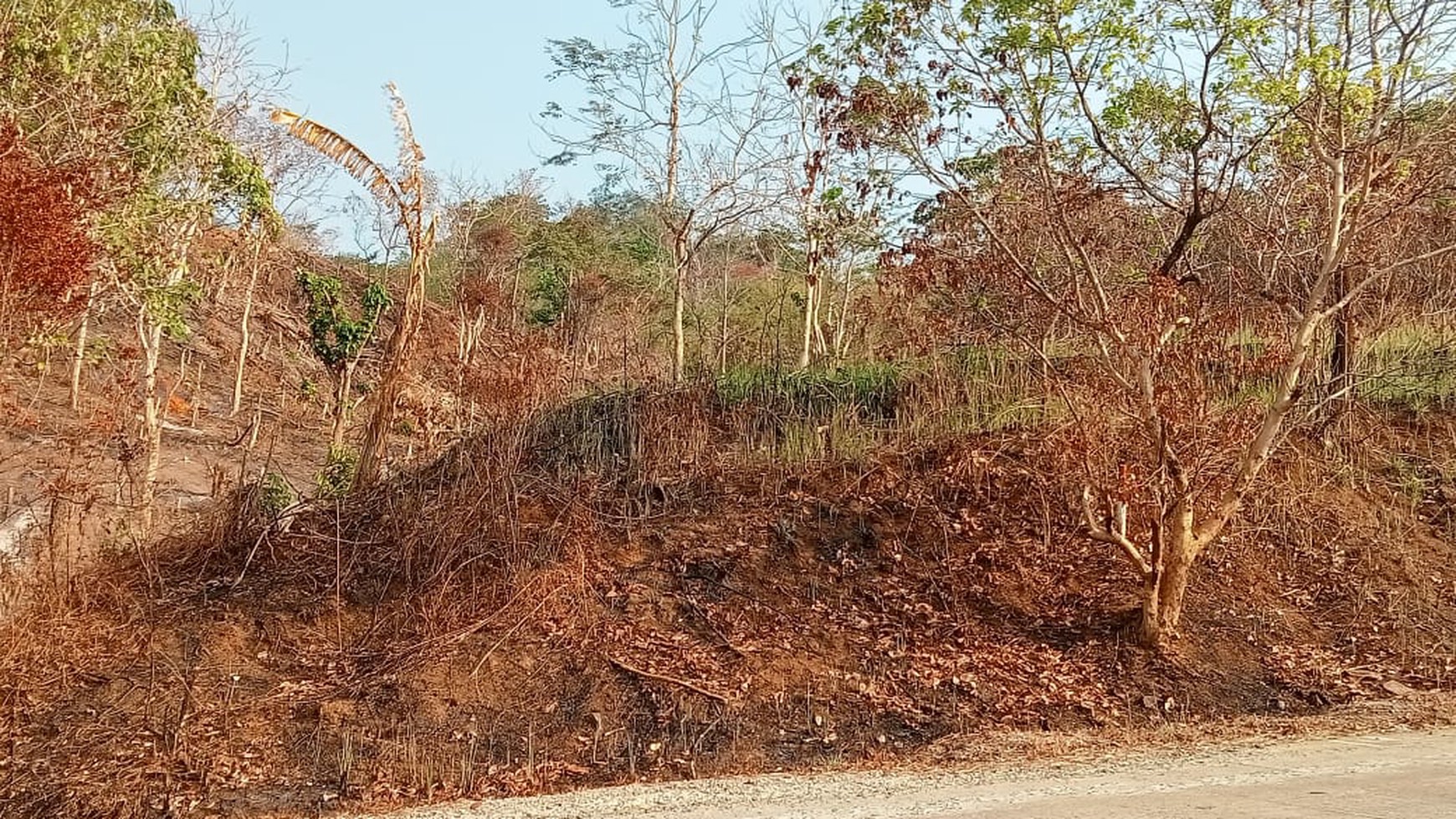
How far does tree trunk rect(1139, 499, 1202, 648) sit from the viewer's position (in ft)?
A: 24.3

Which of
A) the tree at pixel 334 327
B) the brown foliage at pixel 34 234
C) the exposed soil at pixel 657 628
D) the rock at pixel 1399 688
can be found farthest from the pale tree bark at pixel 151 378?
the rock at pixel 1399 688

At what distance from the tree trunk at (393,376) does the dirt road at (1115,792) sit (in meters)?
4.26

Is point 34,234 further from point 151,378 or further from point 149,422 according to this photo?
point 149,422

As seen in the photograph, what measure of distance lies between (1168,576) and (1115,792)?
8.75ft

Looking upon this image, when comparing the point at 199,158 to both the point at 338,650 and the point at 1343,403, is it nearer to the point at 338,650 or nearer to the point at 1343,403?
the point at 338,650

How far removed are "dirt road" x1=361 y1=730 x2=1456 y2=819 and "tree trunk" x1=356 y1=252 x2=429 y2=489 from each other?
4.26 metres

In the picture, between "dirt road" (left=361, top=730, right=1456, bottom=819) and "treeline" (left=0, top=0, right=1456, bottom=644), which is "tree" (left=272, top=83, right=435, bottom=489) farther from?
"dirt road" (left=361, top=730, right=1456, bottom=819)

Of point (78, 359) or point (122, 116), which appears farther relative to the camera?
point (78, 359)

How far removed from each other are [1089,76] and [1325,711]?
474 cm

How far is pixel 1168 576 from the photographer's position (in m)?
7.55

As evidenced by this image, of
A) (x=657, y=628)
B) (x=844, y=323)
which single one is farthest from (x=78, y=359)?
(x=844, y=323)

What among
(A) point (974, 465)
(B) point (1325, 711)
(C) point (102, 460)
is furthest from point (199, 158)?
(B) point (1325, 711)

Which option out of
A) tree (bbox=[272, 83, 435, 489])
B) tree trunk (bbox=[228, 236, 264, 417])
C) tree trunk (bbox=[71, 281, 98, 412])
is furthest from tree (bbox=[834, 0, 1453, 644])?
tree trunk (bbox=[228, 236, 264, 417])

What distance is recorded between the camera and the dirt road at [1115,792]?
4.93 m
